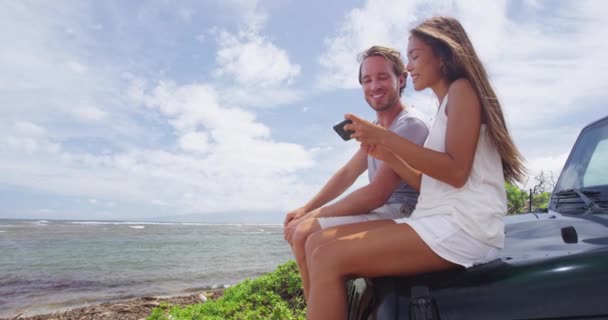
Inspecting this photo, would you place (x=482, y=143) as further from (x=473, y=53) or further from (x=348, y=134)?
(x=348, y=134)

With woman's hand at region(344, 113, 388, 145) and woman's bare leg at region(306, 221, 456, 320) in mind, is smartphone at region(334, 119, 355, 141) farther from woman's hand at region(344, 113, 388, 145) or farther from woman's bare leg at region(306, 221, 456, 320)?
woman's bare leg at region(306, 221, 456, 320)

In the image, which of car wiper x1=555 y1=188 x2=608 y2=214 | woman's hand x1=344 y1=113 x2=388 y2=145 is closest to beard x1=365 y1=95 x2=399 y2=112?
woman's hand x1=344 y1=113 x2=388 y2=145

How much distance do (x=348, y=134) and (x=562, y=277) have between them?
1.08m

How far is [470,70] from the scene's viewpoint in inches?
85.7

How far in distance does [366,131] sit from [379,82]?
1.13 metres

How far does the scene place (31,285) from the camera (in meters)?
11.1

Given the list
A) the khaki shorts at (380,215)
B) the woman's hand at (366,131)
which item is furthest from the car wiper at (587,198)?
the woman's hand at (366,131)

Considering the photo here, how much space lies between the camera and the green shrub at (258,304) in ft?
15.8

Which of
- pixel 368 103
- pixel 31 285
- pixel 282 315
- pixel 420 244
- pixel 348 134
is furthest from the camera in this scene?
pixel 31 285

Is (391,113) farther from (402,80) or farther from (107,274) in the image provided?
(107,274)

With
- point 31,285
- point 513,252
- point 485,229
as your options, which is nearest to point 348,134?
point 485,229

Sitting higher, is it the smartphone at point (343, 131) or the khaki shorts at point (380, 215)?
the smartphone at point (343, 131)

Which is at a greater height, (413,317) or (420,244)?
(420,244)

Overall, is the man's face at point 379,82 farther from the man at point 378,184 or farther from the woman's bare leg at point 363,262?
the woman's bare leg at point 363,262
